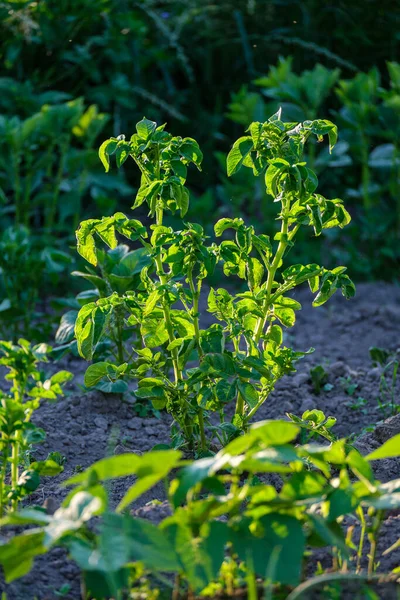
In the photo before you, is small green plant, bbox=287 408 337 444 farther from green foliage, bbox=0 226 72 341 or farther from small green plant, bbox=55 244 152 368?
green foliage, bbox=0 226 72 341

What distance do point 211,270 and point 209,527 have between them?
707 millimetres

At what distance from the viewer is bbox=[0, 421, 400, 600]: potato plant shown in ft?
5.35

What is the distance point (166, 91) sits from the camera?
5.67m

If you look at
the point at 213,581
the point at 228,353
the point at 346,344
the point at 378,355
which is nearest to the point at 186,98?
the point at 346,344

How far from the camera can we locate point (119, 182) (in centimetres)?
474

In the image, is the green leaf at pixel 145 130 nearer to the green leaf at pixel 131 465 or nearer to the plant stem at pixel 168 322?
the plant stem at pixel 168 322

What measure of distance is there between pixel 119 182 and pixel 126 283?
1.91 m

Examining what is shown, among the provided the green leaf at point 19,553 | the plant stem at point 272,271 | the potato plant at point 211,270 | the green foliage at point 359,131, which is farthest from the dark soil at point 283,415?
the green foliage at point 359,131

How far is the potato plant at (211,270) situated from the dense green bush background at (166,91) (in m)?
1.43

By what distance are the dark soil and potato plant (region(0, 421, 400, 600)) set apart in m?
→ 0.18

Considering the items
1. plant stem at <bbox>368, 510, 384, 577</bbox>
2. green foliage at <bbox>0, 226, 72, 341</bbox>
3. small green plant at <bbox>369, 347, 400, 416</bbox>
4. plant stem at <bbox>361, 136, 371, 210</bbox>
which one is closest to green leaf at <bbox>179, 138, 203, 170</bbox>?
plant stem at <bbox>368, 510, 384, 577</bbox>

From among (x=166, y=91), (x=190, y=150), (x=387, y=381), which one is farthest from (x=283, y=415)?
(x=166, y=91)

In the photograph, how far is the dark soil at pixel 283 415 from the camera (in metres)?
2.02

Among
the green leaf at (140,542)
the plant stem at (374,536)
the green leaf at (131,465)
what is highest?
the green leaf at (131,465)
